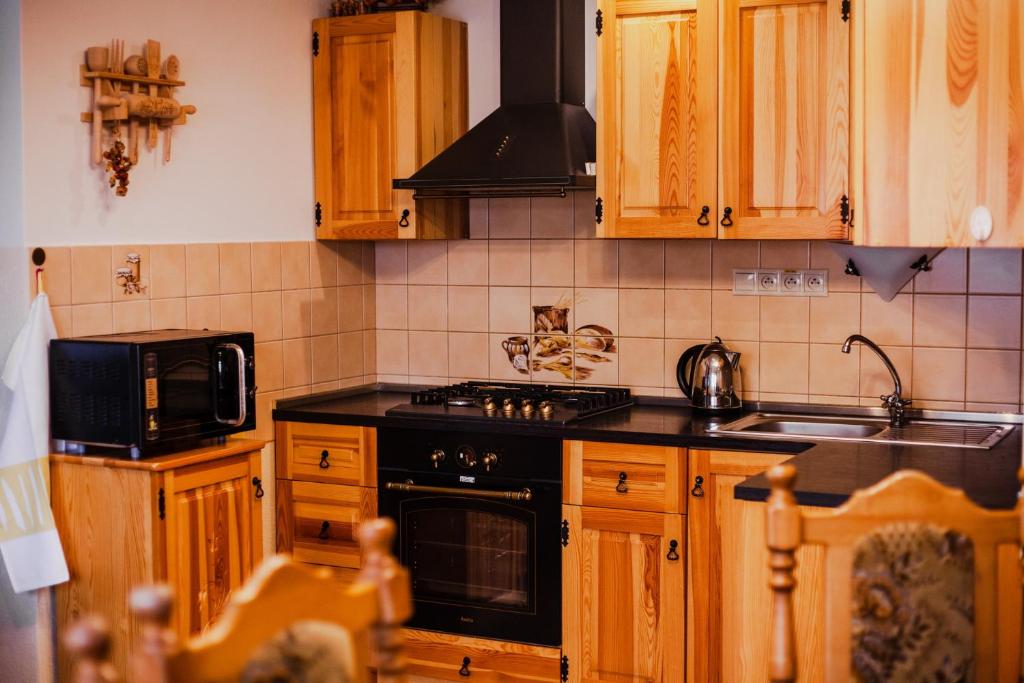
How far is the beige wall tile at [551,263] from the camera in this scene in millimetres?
4434

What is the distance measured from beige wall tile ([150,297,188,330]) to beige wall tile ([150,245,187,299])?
0.06 feet

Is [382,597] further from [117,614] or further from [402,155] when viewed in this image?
[402,155]

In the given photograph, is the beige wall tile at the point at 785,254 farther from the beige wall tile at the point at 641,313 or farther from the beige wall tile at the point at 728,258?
the beige wall tile at the point at 641,313

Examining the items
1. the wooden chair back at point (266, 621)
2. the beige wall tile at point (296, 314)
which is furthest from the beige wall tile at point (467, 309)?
the wooden chair back at point (266, 621)

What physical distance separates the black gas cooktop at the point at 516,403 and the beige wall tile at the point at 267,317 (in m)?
0.50

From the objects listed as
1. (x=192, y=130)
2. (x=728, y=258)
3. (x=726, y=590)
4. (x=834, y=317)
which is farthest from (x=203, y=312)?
(x=834, y=317)

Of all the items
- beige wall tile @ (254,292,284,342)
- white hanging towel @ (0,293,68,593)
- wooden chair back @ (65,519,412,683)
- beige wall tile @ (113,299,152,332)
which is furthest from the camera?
beige wall tile @ (254,292,284,342)

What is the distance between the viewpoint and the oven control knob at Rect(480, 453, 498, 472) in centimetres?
389

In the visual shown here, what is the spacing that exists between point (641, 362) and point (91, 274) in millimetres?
1859

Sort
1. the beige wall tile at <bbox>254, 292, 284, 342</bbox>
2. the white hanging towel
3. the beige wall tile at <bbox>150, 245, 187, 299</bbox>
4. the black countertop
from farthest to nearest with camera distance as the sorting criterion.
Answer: the beige wall tile at <bbox>254, 292, 284, 342</bbox>
the beige wall tile at <bbox>150, 245, 187, 299</bbox>
the white hanging towel
the black countertop

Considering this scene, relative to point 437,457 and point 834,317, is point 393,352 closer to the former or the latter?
point 437,457

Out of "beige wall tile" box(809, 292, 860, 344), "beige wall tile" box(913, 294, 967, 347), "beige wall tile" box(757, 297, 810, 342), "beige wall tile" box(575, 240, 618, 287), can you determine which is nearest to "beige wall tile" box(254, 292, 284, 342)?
"beige wall tile" box(575, 240, 618, 287)

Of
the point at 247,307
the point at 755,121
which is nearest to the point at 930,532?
the point at 755,121

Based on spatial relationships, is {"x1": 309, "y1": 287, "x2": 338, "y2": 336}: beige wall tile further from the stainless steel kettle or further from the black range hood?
the stainless steel kettle
